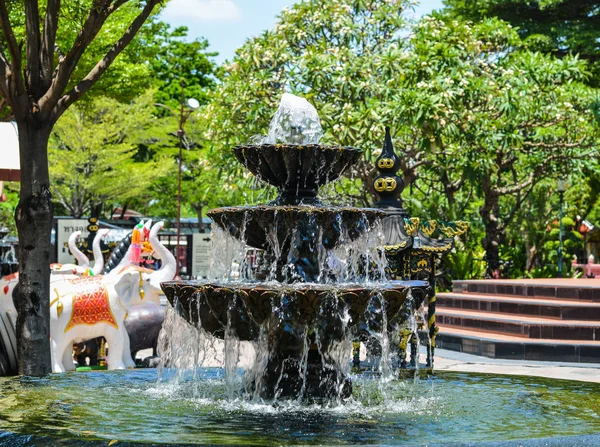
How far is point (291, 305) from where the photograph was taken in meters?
6.50

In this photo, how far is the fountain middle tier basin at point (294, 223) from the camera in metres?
7.04

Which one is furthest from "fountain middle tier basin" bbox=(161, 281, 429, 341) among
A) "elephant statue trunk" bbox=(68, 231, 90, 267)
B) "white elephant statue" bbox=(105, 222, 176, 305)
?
"elephant statue trunk" bbox=(68, 231, 90, 267)

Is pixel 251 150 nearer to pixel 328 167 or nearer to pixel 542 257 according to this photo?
pixel 328 167

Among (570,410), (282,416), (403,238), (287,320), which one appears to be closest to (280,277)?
(287,320)

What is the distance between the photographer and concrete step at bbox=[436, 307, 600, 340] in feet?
47.0

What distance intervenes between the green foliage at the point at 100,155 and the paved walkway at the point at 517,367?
80.7ft

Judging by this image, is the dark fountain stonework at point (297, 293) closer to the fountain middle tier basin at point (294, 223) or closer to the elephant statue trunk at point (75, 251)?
the fountain middle tier basin at point (294, 223)

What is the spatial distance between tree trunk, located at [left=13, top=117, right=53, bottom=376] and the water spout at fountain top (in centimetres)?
248

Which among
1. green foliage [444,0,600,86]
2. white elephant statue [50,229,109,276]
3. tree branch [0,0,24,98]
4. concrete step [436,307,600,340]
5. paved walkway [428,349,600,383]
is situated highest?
green foliage [444,0,600,86]

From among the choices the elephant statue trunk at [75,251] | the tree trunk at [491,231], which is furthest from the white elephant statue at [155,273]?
the tree trunk at [491,231]

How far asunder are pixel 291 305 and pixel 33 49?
4384mm

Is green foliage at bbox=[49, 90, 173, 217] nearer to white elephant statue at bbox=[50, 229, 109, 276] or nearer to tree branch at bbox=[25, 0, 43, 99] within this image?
white elephant statue at bbox=[50, 229, 109, 276]

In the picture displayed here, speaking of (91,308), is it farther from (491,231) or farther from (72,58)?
(491,231)

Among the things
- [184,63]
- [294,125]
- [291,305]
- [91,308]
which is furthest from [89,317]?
[184,63]
